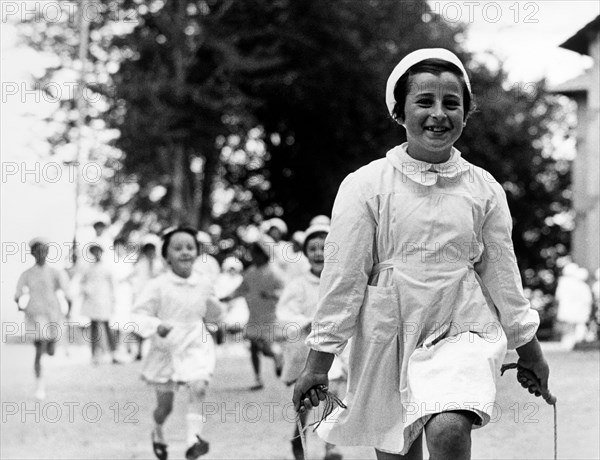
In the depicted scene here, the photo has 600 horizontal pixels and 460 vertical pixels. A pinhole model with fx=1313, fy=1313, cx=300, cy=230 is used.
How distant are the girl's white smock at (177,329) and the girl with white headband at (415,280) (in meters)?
4.72

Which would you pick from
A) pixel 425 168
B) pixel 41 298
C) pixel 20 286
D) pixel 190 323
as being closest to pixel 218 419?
pixel 190 323

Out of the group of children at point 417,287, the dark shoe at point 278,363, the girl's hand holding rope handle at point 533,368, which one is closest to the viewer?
the group of children at point 417,287

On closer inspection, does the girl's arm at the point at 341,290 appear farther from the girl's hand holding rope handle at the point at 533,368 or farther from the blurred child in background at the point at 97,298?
the blurred child in background at the point at 97,298

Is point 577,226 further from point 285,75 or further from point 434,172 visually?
point 434,172

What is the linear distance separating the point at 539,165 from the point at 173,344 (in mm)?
31868

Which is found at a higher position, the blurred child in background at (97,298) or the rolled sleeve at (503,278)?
the rolled sleeve at (503,278)

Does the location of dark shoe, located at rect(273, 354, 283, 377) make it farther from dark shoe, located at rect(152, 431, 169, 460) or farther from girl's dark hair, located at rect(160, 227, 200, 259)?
dark shoe, located at rect(152, 431, 169, 460)

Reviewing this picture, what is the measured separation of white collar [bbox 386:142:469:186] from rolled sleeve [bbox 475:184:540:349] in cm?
18

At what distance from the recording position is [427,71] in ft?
15.6

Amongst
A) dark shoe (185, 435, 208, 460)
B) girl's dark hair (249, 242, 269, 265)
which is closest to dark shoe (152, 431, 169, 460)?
dark shoe (185, 435, 208, 460)

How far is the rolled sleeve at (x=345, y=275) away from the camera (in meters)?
4.57

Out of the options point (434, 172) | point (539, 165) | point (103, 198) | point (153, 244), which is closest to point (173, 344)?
point (434, 172)

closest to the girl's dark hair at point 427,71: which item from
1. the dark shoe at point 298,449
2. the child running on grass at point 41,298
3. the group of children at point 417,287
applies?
the group of children at point 417,287

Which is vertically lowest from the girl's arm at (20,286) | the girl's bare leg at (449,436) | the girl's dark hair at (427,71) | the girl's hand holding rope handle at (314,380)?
the girl's arm at (20,286)
